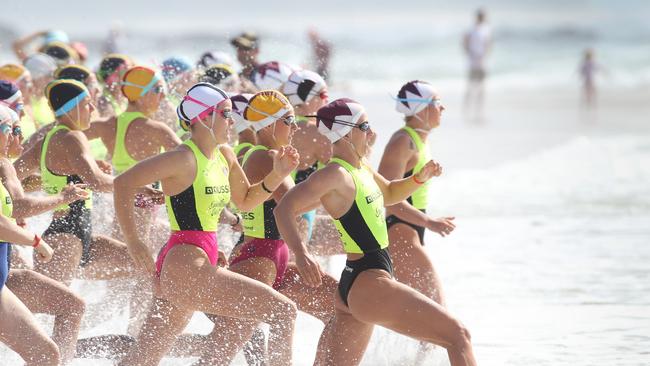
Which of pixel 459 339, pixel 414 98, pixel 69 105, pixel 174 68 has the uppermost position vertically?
pixel 414 98

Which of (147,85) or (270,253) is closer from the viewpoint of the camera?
(270,253)

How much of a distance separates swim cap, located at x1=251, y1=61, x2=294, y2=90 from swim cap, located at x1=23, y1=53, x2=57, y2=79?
2.71 meters

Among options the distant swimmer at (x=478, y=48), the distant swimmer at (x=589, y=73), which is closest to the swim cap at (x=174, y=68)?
the distant swimmer at (x=478, y=48)

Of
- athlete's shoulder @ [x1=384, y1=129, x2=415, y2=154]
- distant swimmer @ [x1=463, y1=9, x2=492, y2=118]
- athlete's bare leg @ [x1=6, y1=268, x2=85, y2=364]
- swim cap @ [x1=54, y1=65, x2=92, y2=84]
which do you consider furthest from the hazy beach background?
athlete's shoulder @ [x1=384, y1=129, x2=415, y2=154]

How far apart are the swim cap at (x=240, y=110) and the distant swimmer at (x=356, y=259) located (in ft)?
3.73

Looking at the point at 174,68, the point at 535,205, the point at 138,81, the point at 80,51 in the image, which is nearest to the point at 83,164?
the point at 138,81

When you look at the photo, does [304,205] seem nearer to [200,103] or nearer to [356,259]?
[356,259]

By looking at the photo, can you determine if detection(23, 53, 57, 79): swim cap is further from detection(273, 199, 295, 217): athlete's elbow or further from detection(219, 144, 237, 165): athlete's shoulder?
detection(273, 199, 295, 217): athlete's elbow

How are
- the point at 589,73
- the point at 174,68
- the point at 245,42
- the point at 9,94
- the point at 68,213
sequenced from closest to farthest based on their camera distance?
the point at 9,94, the point at 68,213, the point at 174,68, the point at 245,42, the point at 589,73

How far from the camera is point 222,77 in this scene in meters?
9.81

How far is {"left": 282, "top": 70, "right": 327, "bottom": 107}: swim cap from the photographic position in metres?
8.34

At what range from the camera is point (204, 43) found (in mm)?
63969

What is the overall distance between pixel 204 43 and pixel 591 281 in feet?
179

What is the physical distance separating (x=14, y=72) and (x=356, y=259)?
503 cm
